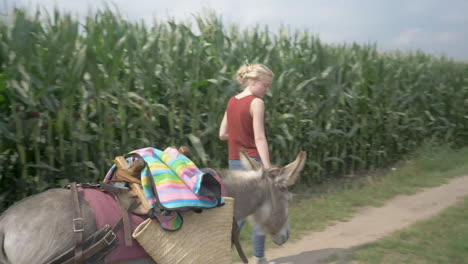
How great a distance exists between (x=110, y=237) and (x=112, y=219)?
0.42 ft

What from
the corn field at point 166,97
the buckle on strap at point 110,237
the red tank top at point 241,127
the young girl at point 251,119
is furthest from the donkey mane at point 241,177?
the corn field at point 166,97

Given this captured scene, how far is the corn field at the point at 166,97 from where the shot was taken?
4523 millimetres

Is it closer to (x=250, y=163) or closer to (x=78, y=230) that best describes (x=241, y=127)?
(x=250, y=163)

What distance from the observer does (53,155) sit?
15.7 ft

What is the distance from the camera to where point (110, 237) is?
221 centimetres

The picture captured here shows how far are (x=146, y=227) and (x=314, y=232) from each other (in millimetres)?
3856

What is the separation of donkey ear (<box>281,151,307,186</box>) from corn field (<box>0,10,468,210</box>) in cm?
271

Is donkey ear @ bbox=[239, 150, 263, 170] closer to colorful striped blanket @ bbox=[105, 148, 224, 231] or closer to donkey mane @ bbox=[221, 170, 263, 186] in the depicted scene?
donkey mane @ bbox=[221, 170, 263, 186]

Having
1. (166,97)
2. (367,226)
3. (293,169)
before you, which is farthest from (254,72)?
(367,226)

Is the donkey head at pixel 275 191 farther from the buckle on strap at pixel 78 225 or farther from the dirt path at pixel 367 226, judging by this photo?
the dirt path at pixel 367 226

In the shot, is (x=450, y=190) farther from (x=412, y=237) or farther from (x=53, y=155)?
(x=53, y=155)

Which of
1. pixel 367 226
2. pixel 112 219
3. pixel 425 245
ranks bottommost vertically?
pixel 367 226

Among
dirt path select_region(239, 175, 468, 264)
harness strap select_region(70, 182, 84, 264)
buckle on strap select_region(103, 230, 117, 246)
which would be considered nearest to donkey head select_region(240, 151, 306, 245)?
buckle on strap select_region(103, 230, 117, 246)

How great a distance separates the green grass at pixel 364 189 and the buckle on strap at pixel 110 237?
299 cm
